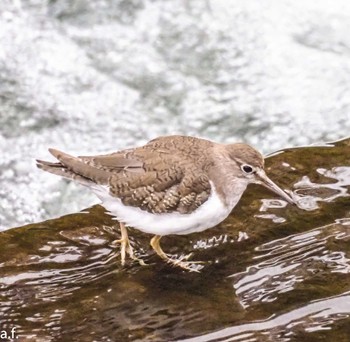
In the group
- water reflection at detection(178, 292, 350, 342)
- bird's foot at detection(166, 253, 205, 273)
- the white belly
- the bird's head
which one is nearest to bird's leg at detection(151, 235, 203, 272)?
bird's foot at detection(166, 253, 205, 273)

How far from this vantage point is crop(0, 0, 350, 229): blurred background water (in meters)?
7.40

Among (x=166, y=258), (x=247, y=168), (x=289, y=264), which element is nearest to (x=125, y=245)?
(x=166, y=258)

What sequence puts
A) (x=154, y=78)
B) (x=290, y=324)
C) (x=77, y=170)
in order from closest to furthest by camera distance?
(x=290, y=324) < (x=77, y=170) < (x=154, y=78)

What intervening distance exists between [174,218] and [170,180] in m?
0.23

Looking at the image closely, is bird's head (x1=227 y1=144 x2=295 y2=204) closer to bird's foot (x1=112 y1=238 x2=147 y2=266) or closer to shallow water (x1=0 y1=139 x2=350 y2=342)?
shallow water (x1=0 y1=139 x2=350 y2=342)

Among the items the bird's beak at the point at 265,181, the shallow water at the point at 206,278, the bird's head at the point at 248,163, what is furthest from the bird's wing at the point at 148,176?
the shallow water at the point at 206,278

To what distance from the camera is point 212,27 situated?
9.02m

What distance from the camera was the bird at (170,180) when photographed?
5.45 meters

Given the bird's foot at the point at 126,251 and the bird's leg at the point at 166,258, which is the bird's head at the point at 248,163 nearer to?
the bird's leg at the point at 166,258

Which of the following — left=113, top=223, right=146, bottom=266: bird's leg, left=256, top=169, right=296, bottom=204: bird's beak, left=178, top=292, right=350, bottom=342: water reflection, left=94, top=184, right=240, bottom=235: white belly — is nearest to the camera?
left=178, top=292, right=350, bottom=342: water reflection

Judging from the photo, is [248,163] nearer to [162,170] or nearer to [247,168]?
[247,168]

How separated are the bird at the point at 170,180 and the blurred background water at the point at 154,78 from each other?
102 centimetres

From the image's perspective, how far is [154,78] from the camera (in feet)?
27.2

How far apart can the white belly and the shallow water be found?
0.37 metres
